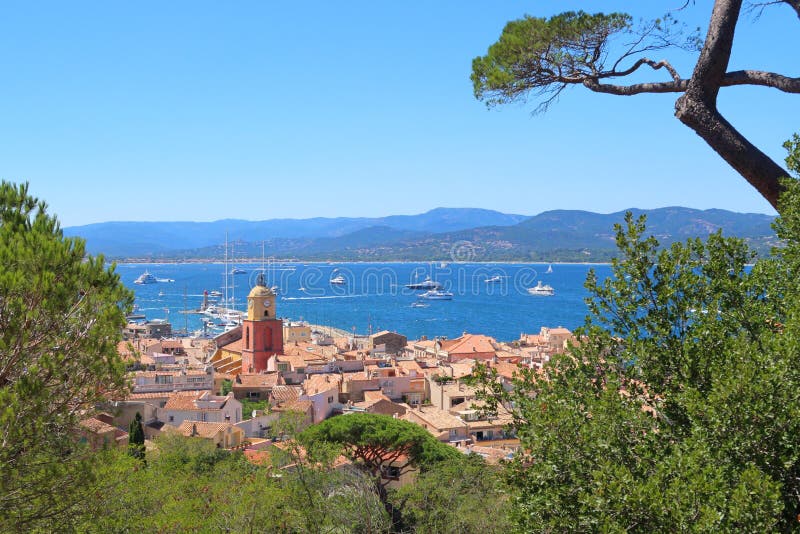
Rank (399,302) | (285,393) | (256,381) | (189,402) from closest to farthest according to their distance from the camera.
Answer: (189,402) → (285,393) → (256,381) → (399,302)

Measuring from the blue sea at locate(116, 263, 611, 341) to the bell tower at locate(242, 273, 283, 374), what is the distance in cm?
1295

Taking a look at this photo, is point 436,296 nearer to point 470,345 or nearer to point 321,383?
point 470,345

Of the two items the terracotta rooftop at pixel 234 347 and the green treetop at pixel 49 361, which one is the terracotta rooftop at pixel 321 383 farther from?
the green treetop at pixel 49 361

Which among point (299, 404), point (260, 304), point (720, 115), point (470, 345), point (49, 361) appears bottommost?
point (470, 345)

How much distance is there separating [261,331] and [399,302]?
7841 cm

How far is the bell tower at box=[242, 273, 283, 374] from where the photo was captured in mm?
35281

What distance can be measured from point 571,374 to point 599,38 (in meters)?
2.96

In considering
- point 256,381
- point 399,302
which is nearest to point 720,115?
point 256,381

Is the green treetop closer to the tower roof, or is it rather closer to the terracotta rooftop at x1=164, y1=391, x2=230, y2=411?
the terracotta rooftop at x1=164, y1=391, x2=230, y2=411

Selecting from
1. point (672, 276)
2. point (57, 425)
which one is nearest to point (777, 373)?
point (672, 276)

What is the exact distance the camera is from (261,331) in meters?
35.4

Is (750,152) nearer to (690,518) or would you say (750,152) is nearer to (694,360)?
(694,360)

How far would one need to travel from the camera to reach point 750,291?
15.2 feet

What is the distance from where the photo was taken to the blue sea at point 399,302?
8181cm
